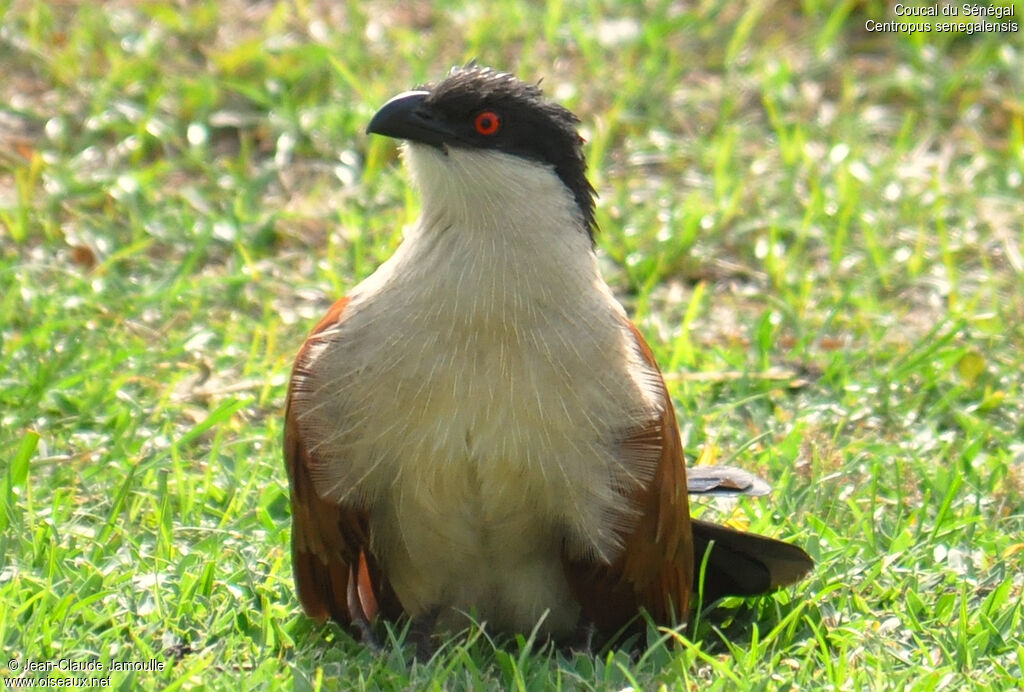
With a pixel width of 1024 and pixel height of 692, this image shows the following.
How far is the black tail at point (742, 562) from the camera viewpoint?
3.80m

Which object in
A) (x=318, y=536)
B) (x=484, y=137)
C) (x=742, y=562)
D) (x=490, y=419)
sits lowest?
(x=742, y=562)

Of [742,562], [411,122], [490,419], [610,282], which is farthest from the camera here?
[610,282]

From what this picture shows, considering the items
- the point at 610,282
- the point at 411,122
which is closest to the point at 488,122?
the point at 411,122

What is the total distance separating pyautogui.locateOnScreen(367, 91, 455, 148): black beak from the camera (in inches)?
143

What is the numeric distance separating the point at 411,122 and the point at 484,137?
0.18m

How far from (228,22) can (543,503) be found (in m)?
4.38

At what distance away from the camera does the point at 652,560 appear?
3.71 m

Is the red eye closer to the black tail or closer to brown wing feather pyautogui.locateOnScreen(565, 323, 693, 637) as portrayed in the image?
brown wing feather pyautogui.locateOnScreen(565, 323, 693, 637)

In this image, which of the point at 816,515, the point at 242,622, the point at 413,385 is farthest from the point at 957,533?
the point at 242,622

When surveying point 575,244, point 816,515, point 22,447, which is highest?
point 575,244

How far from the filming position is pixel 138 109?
6.57 meters

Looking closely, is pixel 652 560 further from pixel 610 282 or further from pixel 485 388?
pixel 610 282

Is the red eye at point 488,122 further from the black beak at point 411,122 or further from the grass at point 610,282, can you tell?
the grass at point 610,282

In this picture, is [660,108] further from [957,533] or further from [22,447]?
[22,447]
